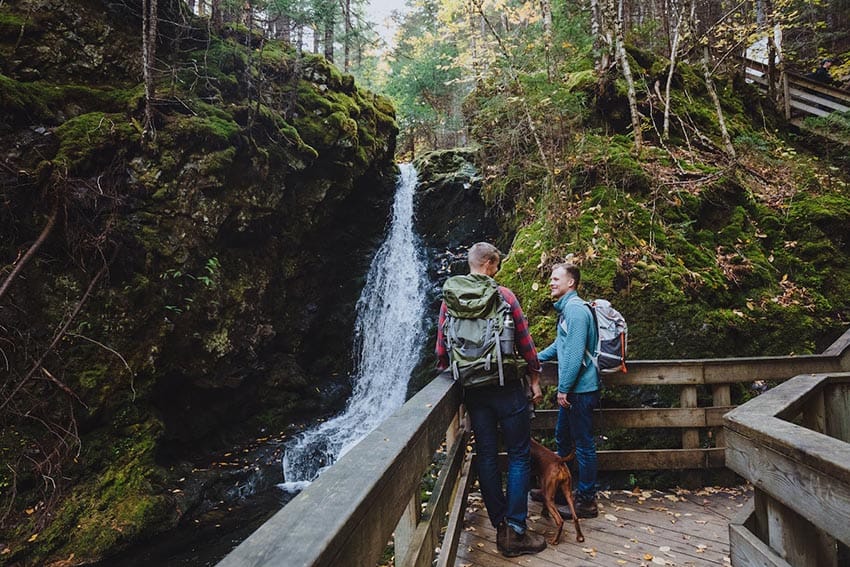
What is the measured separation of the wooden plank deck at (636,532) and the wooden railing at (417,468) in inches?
10.9

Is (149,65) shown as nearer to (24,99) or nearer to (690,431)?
(24,99)

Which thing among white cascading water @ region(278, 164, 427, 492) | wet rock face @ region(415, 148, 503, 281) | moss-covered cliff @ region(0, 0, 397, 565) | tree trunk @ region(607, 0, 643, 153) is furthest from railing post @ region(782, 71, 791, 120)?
moss-covered cliff @ region(0, 0, 397, 565)

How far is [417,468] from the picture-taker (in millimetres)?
2041

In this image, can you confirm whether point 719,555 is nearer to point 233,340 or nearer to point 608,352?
point 608,352

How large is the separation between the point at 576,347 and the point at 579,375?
287 mm

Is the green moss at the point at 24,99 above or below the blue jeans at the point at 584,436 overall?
above

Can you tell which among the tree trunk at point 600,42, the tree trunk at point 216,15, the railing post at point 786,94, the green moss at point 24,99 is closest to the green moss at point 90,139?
the green moss at point 24,99

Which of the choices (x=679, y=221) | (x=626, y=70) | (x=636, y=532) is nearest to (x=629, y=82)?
(x=626, y=70)

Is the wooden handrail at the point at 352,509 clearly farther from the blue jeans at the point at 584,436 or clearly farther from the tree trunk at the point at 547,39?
the tree trunk at the point at 547,39

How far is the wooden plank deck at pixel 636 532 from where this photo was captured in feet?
10.3

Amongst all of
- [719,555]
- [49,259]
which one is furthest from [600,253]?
[49,259]

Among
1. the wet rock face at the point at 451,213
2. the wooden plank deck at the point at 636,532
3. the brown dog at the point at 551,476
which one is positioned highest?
the wet rock face at the point at 451,213

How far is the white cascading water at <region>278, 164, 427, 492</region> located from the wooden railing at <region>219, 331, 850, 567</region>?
5.27 m

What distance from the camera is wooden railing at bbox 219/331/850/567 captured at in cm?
107
